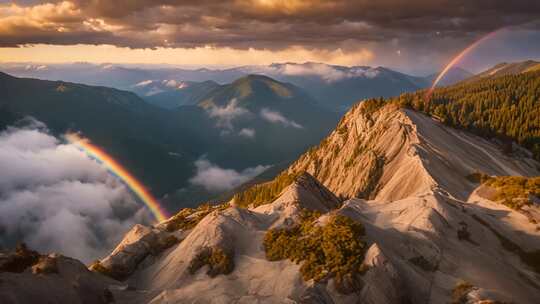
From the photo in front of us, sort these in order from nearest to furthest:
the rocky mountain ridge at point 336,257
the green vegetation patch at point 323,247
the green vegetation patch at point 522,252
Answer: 1. the rocky mountain ridge at point 336,257
2. the green vegetation patch at point 323,247
3. the green vegetation patch at point 522,252

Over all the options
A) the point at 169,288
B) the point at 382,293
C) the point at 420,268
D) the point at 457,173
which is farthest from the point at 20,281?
Result: the point at 457,173

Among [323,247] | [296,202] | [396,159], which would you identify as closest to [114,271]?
[323,247]

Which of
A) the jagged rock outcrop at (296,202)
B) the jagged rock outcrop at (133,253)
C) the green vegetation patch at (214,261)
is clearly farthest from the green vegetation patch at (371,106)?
the green vegetation patch at (214,261)

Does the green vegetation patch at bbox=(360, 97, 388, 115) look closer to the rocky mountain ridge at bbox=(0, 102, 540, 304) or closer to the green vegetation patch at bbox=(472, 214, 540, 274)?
the rocky mountain ridge at bbox=(0, 102, 540, 304)

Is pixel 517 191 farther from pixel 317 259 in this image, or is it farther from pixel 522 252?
pixel 317 259

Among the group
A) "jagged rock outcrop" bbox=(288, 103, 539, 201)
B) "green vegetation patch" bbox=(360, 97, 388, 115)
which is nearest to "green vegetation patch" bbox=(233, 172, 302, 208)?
"jagged rock outcrop" bbox=(288, 103, 539, 201)

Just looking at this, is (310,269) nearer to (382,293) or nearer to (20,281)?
(382,293)

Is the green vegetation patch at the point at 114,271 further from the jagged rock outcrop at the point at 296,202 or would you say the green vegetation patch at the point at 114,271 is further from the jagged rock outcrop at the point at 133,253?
the jagged rock outcrop at the point at 296,202
